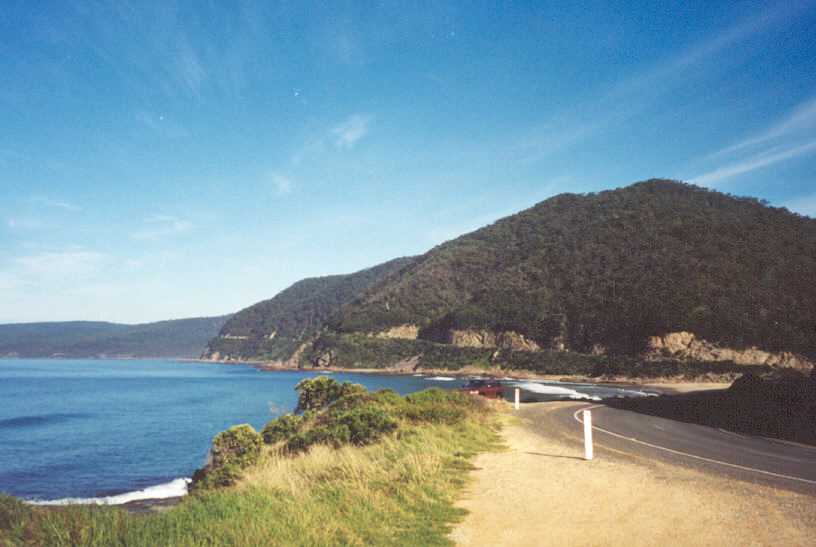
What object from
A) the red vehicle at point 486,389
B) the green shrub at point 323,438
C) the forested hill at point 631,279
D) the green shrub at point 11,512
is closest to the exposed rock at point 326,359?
the forested hill at point 631,279

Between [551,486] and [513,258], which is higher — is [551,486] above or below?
below

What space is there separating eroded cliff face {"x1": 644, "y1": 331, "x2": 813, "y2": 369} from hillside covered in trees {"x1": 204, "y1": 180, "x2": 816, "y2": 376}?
1174 millimetres

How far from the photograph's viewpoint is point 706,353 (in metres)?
84.0

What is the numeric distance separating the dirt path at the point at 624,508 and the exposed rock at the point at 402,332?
137 m

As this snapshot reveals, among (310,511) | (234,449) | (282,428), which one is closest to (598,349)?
(282,428)

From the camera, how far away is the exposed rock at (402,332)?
148500 millimetres

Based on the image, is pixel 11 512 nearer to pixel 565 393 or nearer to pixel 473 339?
pixel 565 393

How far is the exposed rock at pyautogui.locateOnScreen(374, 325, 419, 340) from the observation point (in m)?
148

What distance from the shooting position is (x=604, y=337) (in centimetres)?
10012

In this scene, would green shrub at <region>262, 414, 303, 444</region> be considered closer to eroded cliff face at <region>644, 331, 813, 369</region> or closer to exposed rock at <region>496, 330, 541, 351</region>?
eroded cliff face at <region>644, 331, 813, 369</region>

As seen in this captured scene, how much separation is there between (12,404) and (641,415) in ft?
269

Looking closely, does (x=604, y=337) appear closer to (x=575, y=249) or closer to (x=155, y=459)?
(x=575, y=249)

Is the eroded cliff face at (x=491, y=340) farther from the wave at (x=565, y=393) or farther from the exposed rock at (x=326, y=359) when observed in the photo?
the wave at (x=565, y=393)

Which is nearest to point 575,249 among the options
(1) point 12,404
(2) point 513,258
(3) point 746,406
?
(2) point 513,258
